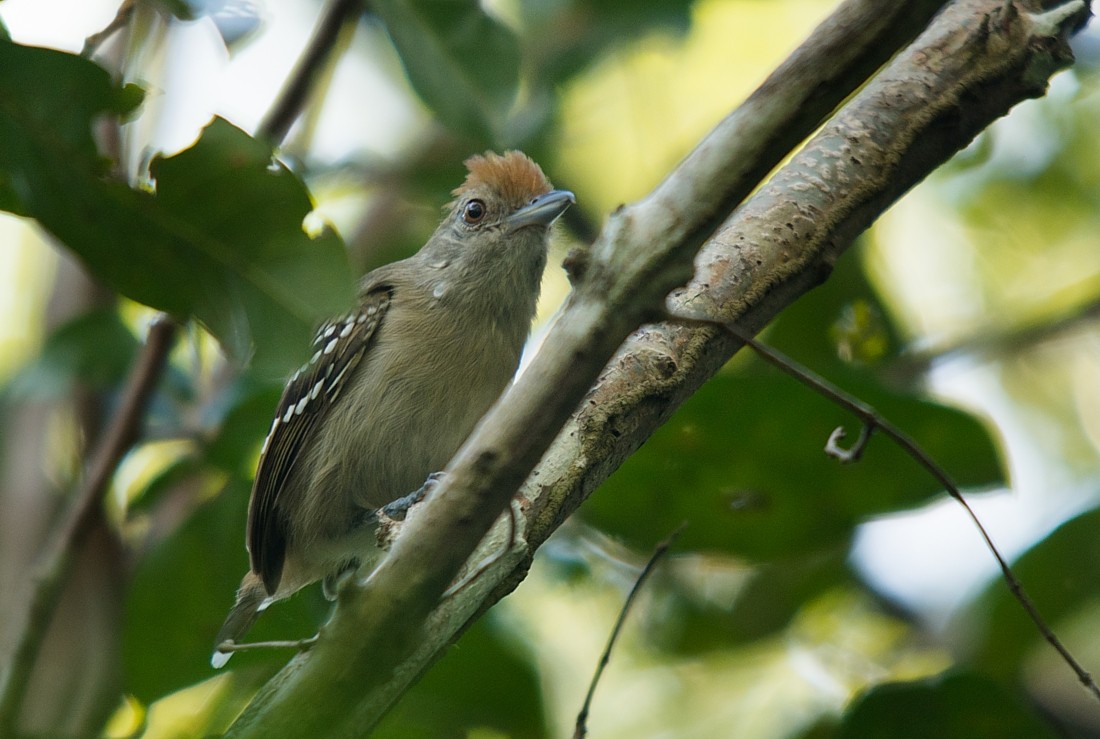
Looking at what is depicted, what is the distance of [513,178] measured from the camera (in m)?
4.93

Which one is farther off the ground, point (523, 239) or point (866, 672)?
point (523, 239)

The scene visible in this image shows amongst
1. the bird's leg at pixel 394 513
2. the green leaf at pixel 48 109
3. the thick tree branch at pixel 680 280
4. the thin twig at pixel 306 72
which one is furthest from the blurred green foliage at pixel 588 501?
the thin twig at pixel 306 72

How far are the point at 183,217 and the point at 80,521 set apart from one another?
1.55m

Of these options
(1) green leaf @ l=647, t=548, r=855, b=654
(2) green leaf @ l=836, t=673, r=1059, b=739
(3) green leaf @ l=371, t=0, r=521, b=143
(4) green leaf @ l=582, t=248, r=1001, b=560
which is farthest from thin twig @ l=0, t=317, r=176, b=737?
(2) green leaf @ l=836, t=673, r=1059, b=739

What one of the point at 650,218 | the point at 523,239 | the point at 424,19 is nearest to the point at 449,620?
the point at 650,218

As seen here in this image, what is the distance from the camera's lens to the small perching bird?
14.0ft

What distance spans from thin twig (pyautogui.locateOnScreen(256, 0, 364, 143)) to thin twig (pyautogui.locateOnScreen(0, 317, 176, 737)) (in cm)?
91

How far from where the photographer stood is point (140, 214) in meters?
2.94

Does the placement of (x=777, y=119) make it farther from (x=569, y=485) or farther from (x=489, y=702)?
(x=489, y=702)

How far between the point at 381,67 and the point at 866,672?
4565 millimetres

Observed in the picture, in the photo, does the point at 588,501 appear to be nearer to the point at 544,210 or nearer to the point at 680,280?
the point at 544,210

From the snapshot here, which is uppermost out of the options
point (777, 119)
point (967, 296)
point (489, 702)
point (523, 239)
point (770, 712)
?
point (777, 119)

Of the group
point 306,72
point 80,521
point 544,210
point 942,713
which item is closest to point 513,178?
point 544,210

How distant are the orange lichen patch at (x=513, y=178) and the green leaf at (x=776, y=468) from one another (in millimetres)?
1552
